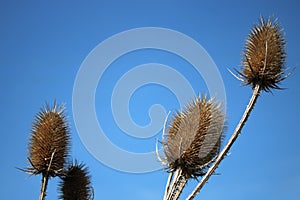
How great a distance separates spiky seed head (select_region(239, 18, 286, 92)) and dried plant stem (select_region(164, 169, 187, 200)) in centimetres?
241

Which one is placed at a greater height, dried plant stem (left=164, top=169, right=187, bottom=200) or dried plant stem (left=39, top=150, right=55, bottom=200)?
dried plant stem (left=39, top=150, right=55, bottom=200)

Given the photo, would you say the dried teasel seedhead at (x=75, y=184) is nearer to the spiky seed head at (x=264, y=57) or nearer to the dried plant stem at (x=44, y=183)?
the dried plant stem at (x=44, y=183)

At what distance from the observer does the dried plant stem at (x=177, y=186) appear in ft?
23.9

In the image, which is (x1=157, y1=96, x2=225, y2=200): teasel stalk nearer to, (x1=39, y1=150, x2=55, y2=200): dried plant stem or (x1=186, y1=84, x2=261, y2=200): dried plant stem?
(x1=186, y1=84, x2=261, y2=200): dried plant stem

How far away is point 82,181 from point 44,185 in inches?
45.6

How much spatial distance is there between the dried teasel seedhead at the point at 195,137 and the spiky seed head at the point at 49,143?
274cm

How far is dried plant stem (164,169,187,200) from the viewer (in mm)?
7297

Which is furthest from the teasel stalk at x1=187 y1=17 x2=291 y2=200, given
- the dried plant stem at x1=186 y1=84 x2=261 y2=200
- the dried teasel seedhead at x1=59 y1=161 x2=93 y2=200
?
the dried teasel seedhead at x1=59 y1=161 x2=93 y2=200

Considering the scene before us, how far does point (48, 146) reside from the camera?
9.52 metres

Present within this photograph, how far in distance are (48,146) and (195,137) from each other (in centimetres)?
356

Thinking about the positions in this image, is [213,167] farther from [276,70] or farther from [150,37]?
[150,37]

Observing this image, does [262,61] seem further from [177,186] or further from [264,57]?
[177,186]

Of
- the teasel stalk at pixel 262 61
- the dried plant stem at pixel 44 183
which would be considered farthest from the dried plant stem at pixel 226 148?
the dried plant stem at pixel 44 183

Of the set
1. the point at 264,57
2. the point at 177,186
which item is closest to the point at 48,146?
the point at 177,186
